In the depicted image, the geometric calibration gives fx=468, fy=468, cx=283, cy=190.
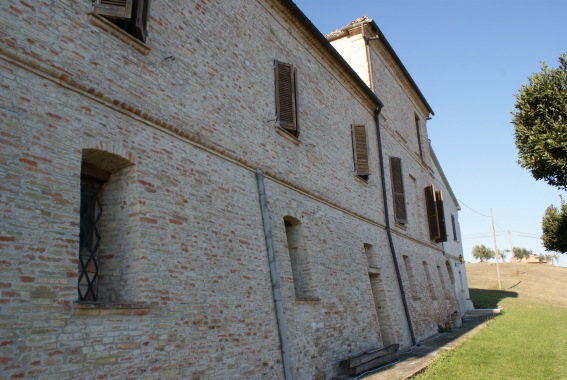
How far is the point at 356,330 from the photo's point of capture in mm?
10672

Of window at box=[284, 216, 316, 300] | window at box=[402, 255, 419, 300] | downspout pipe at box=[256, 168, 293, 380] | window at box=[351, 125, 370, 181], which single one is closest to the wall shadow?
window at box=[402, 255, 419, 300]

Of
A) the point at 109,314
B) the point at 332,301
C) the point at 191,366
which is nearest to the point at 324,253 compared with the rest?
the point at 332,301

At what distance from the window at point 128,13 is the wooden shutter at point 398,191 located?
11272 mm

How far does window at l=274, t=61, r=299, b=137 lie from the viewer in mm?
9586

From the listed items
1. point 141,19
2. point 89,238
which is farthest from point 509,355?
point 141,19

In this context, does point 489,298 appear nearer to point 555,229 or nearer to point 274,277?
point 555,229

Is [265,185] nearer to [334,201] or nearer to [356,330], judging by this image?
[334,201]

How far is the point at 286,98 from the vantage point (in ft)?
32.4

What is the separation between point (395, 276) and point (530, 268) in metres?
52.5

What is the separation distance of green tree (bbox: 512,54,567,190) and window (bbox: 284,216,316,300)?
7.93 m

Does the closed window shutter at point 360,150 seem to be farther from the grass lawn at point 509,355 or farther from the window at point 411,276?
the grass lawn at point 509,355

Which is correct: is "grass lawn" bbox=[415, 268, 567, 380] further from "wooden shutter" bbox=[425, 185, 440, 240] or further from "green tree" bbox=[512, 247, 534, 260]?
"green tree" bbox=[512, 247, 534, 260]

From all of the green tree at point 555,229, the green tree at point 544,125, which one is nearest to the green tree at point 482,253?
the green tree at point 555,229

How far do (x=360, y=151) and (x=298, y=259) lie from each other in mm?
4911
